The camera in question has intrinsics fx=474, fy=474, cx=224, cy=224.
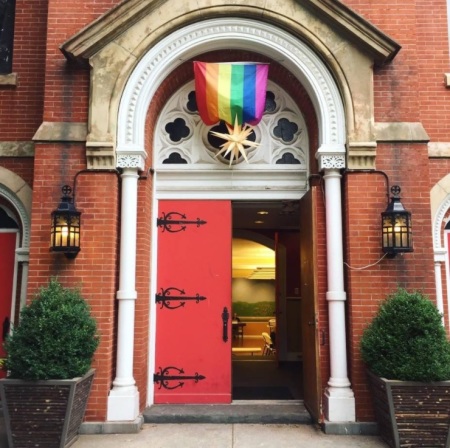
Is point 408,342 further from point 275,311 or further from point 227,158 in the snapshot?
point 275,311

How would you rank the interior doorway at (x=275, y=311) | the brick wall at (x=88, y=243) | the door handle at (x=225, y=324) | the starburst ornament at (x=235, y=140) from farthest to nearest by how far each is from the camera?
the interior doorway at (x=275, y=311), the door handle at (x=225, y=324), the starburst ornament at (x=235, y=140), the brick wall at (x=88, y=243)

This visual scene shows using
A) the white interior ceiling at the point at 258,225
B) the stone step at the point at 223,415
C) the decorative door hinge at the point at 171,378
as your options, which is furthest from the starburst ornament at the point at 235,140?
the stone step at the point at 223,415

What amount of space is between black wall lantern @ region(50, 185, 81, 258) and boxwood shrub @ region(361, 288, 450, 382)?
366 centimetres

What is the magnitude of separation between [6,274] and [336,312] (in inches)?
190

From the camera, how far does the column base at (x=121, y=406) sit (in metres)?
5.68

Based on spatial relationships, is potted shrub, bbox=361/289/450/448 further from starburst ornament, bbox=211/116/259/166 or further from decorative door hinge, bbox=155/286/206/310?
starburst ornament, bbox=211/116/259/166

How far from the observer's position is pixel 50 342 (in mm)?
5035

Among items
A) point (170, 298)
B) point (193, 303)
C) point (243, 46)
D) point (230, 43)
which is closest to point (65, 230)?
point (170, 298)

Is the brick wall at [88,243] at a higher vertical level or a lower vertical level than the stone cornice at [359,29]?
lower

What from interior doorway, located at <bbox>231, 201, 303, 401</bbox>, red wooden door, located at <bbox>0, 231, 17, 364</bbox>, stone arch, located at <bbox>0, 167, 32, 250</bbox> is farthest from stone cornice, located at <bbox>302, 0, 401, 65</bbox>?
red wooden door, located at <bbox>0, 231, 17, 364</bbox>

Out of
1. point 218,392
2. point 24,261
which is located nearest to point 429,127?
point 218,392

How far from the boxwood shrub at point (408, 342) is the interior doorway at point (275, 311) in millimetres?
1981

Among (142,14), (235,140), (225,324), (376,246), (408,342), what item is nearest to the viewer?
A: (408,342)

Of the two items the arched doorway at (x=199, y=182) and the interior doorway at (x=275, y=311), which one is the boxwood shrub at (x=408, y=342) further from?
the arched doorway at (x=199, y=182)
